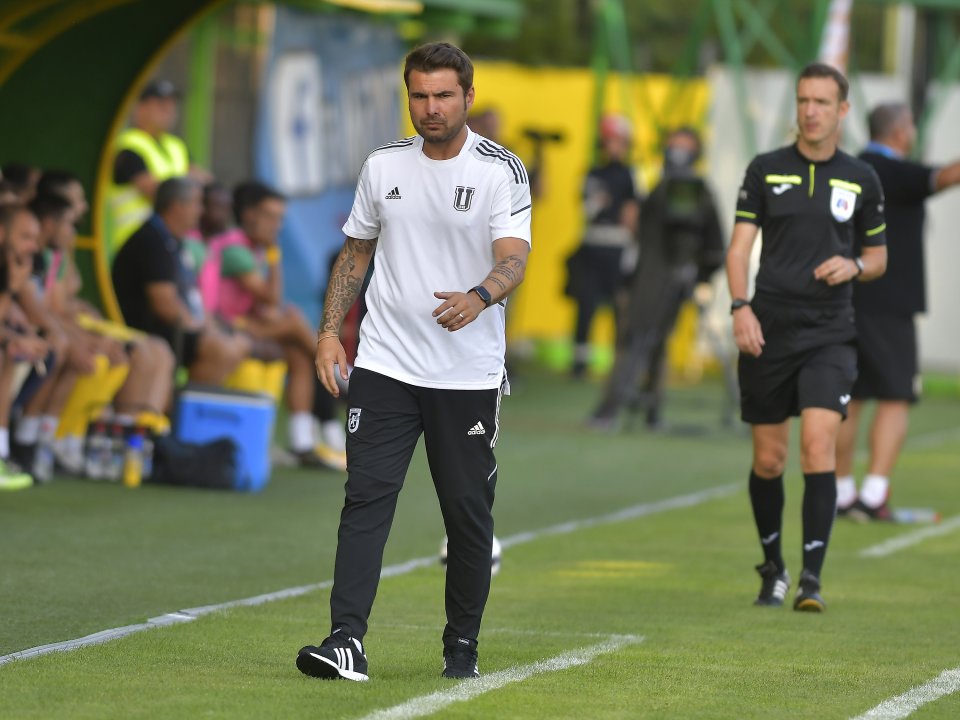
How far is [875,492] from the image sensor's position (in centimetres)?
1136

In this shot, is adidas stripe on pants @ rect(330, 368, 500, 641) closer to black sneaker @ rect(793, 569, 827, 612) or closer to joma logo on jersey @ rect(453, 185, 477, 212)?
joma logo on jersey @ rect(453, 185, 477, 212)

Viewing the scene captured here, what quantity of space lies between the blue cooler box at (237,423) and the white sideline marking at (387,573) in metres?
1.94

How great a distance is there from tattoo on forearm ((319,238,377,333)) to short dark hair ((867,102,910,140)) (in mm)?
5284

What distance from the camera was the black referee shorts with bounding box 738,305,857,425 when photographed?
319 inches

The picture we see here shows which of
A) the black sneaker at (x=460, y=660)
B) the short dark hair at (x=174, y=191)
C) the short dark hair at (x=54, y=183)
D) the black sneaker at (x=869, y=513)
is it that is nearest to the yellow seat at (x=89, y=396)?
the short dark hair at (x=54, y=183)

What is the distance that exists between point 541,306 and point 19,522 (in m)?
15.5

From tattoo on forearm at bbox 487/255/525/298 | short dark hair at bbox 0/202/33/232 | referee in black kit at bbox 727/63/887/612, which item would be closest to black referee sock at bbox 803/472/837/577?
referee in black kit at bbox 727/63/887/612

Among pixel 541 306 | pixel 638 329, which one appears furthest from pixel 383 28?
pixel 541 306

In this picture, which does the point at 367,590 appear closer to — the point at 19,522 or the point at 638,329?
the point at 19,522

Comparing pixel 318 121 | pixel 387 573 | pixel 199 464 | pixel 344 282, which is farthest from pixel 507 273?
pixel 318 121

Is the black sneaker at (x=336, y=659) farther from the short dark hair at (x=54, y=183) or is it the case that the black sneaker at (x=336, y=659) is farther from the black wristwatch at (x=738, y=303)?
the short dark hair at (x=54, y=183)

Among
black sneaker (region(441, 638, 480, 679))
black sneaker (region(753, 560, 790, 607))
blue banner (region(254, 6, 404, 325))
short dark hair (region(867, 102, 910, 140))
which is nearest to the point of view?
black sneaker (region(441, 638, 480, 679))

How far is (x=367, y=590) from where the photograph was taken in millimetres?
6223

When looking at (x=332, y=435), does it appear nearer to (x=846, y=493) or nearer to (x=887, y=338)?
(x=846, y=493)
